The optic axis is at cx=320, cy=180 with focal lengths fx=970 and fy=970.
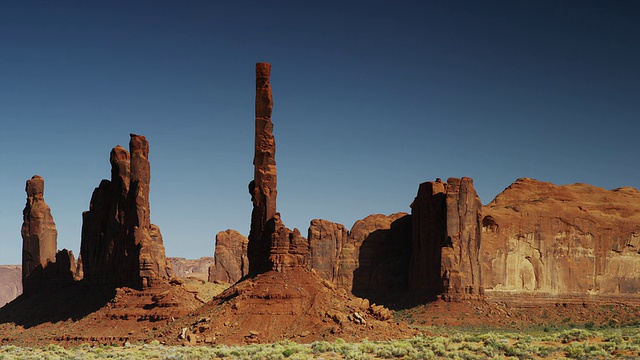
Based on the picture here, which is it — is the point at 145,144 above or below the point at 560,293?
above

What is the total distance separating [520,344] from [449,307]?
48322mm

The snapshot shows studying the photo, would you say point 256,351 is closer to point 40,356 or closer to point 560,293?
point 40,356

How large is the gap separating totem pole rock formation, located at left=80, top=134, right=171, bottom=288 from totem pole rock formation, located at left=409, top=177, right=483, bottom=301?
28880 millimetres

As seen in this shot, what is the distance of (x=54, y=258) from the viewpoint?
98000 millimetres

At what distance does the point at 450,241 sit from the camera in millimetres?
96375

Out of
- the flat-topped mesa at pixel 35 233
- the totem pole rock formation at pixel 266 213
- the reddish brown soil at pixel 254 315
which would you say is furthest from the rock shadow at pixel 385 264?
the totem pole rock formation at pixel 266 213

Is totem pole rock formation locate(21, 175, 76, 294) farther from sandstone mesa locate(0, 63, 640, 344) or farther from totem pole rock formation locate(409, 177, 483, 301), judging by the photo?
totem pole rock formation locate(409, 177, 483, 301)

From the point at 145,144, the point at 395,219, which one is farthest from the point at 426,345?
the point at 395,219

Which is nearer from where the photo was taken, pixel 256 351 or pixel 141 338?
pixel 256 351

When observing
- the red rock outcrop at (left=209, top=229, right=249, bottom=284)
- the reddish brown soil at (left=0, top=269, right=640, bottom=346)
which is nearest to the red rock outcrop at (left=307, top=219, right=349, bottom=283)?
the red rock outcrop at (left=209, top=229, right=249, bottom=284)

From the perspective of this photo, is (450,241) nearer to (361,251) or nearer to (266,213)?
(361,251)

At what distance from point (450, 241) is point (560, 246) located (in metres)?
15.6

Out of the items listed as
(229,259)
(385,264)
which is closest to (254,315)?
(385,264)

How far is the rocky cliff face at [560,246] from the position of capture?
10169 cm
